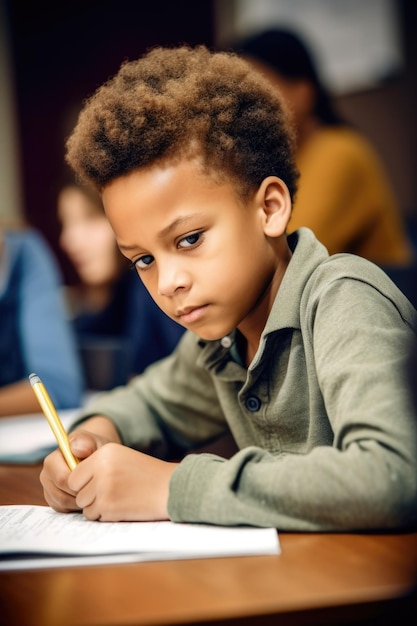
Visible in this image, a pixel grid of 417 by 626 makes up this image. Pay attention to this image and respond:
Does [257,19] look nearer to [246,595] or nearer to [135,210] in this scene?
[135,210]

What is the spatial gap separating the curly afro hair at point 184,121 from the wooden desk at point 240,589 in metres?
0.36

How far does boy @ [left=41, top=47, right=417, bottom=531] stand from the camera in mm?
564

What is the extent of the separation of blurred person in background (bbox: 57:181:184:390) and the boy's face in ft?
2.52

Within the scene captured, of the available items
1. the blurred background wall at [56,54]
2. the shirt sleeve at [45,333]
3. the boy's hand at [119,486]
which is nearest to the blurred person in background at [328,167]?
the shirt sleeve at [45,333]

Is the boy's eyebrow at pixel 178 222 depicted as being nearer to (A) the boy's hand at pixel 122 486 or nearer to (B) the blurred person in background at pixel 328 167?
(A) the boy's hand at pixel 122 486

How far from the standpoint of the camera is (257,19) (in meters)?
3.28

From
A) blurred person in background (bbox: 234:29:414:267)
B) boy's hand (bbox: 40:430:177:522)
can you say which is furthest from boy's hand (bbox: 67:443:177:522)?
blurred person in background (bbox: 234:29:414:267)

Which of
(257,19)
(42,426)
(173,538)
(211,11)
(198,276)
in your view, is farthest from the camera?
(211,11)

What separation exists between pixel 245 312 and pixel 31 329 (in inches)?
34.6

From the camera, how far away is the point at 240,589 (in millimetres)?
472

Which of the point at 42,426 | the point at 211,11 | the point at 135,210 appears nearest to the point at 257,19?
the point at 211,11

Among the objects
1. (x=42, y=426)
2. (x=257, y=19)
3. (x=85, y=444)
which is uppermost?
(x=257, y=19)

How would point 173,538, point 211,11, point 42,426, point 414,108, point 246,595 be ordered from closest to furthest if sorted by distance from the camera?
point 246,595 < point 173,538 < point 42,426 < point 414,108 < point 211,11

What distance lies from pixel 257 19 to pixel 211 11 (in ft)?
1.17
